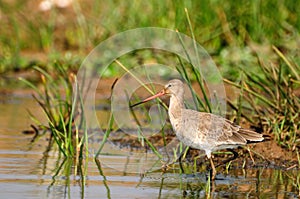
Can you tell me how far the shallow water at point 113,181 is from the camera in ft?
21.3

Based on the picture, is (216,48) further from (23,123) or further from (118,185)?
(118,185)

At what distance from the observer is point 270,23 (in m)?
13.5

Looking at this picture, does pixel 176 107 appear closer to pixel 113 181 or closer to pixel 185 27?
pixel 113 181

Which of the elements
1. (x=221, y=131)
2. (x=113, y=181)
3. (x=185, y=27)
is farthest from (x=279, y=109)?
(x=185, y=27)

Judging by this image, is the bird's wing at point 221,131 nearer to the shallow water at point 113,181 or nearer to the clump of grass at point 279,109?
the shallow water at point 113,181

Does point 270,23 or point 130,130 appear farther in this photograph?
point 270,23

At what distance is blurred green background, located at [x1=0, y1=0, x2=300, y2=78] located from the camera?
13.2 metres

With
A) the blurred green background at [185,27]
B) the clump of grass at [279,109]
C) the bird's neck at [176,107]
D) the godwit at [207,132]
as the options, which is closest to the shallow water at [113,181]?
the godwit at [207,132]

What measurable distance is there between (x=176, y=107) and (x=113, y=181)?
1.07 metres

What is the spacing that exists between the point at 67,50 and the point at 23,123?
15.4ft

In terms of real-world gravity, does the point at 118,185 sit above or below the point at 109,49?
below

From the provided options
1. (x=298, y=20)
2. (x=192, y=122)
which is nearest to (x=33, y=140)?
(x=192, y=122)

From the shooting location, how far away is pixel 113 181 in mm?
6965

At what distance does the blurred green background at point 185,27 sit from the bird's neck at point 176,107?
482 centimetres
